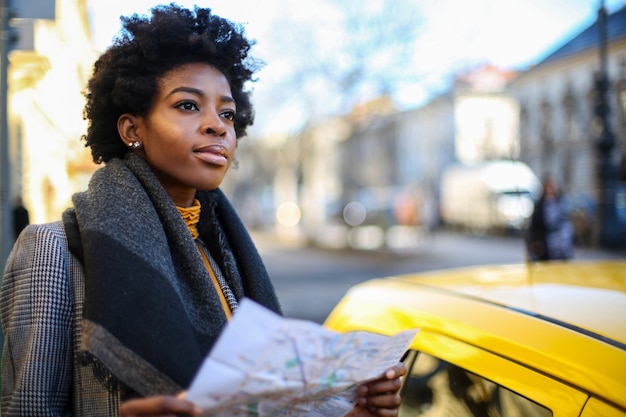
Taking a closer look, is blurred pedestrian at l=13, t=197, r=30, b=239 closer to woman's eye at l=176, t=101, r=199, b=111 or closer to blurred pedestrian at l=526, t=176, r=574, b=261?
blurred pedestrian at l=526, t=176, r=574, b=261

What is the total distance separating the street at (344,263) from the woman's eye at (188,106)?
8.68 metres

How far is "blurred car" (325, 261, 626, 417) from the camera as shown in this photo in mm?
1496

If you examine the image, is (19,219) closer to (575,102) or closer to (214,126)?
(214,126)

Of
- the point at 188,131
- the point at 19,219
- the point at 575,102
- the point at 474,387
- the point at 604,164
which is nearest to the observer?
the point at 188,131

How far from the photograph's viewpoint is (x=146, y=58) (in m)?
1.64

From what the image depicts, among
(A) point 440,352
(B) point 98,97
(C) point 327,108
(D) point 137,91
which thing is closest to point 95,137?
(B) point 98,97

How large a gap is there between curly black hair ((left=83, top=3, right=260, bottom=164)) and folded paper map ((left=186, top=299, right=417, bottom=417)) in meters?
0.74

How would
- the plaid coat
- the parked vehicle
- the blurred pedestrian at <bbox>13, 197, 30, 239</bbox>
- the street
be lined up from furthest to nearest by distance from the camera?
the parked vehicle, the street, the blurred pedestrian at <bbox>13, 197, 30, 239</bbox>, the plaid coat

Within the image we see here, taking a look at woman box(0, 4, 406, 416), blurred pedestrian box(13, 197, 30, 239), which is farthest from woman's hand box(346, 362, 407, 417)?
blurred pedestrian box(13, 197, 30, 239)

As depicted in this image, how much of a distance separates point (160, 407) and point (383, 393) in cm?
49

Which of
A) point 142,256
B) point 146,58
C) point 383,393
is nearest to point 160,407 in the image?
point 142,256

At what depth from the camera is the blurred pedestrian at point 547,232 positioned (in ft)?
32.3

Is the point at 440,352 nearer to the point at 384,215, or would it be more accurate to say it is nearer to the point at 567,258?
the point at 567,258

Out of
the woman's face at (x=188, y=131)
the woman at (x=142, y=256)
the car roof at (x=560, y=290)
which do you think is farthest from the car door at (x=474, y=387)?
the woman's face at (x=188, y=131)
